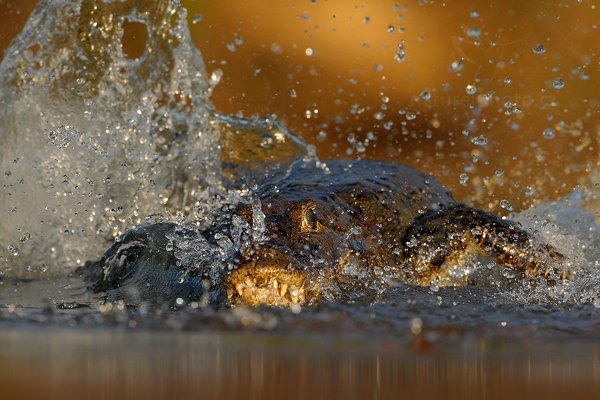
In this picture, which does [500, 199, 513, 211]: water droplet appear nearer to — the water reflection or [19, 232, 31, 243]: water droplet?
[19, 232, 31, 243]: water droplet

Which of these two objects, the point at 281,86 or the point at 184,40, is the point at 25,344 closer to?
the point at 184,40

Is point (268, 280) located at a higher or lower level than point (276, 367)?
higher

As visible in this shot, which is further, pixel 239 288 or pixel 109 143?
pixel 109 143

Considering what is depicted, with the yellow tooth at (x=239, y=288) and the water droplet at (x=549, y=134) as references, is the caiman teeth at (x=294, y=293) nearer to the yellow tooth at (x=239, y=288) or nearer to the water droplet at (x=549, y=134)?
the yellow tooth at (x=239, y=288)

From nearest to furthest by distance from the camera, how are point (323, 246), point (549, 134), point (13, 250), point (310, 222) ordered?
1. point (323, 246)
2. point (310, 222)
3. point (13, 250)
4. point (549, 134)

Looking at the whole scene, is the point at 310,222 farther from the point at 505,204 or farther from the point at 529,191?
the point at 529,191

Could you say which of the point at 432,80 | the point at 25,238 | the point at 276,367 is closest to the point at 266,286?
the point at 276,367

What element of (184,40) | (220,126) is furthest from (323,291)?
(184,40)

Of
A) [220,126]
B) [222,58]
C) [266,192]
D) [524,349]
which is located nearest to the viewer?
[524,349]
